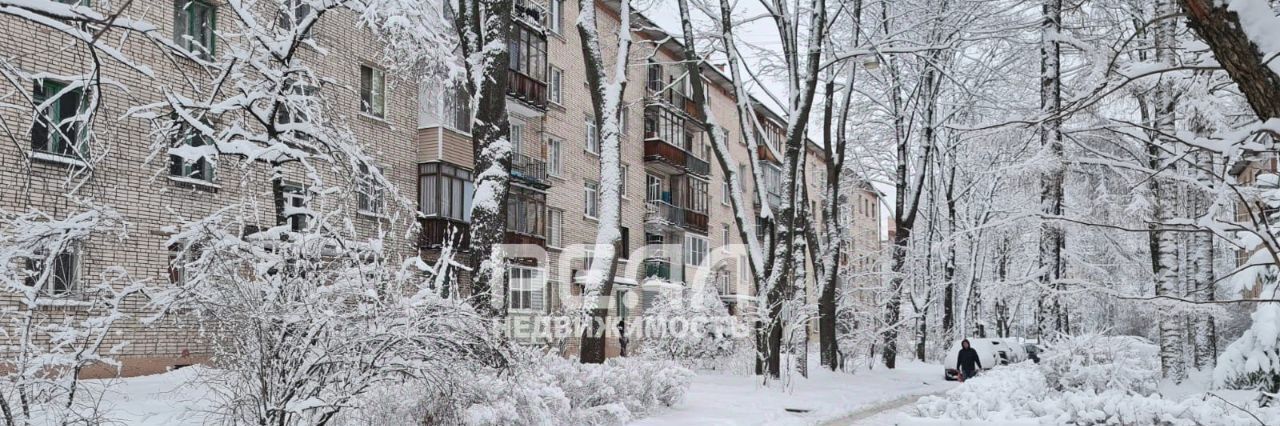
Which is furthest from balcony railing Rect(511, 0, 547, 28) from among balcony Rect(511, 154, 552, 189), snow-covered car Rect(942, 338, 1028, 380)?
snow-covered car Rect(942, 338, 1028, 380)

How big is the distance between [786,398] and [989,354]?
45.5 feet

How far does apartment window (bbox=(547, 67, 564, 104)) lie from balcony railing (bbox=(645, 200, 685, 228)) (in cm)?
729

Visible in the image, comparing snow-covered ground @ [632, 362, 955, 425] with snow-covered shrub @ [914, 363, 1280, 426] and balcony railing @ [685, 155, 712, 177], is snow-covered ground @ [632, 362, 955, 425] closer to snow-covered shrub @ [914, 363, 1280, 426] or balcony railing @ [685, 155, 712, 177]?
snow-covered shrub @ [914, 363, 1280, 426]

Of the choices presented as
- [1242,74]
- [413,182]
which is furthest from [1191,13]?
[413,182]

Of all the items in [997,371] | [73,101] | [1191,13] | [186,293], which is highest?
[73,101]

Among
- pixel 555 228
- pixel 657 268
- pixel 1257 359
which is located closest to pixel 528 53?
pixel 555 228

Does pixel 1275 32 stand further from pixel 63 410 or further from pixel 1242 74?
pixel 63 410

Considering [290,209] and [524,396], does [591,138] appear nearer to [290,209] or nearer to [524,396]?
[290,209]

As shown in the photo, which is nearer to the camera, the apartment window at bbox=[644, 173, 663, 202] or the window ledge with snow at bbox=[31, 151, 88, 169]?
the window ledge with snow at bbox=[31, 151, 88, 169]

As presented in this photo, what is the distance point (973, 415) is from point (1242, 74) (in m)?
9.23

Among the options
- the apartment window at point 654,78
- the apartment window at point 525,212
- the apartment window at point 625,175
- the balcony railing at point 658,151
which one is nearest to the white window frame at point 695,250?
the balcony railing at point 658,151

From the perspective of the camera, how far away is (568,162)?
1289 inches

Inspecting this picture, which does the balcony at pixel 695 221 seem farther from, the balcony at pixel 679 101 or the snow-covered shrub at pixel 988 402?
the snow-covered shrub at pixel 988 402

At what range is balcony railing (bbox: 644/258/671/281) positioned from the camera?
125ft
